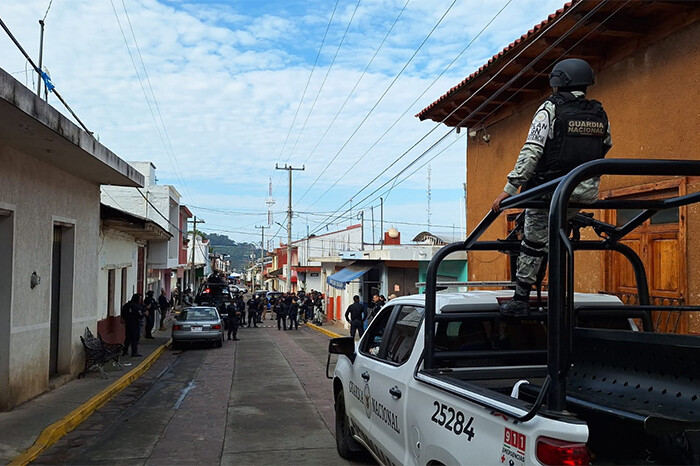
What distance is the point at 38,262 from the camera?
984 cm

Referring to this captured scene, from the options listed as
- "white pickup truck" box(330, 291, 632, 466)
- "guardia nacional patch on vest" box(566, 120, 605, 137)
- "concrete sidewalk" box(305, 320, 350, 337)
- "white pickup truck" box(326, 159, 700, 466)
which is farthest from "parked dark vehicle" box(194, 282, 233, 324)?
"guardia nacional patch on vest" box(566, 120, 605, 137)

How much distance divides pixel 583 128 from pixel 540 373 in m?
1.77

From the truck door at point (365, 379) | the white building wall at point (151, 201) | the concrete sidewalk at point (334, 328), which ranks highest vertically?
the white building wall at point (151, 201)

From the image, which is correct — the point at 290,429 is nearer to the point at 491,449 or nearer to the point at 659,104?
the point at 491,449

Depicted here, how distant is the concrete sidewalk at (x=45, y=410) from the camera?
23.0 feet

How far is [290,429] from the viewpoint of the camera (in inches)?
316

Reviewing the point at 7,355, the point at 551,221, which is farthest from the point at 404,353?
the point at 7,355

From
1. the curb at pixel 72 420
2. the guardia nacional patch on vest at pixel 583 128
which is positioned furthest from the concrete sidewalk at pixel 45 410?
the guardia nacional patch on vest at pixel 583 128

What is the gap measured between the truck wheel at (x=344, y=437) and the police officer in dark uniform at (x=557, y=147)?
3.05 metres

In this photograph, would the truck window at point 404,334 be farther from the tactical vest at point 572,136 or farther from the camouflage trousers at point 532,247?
the tactical vest at point 572,136

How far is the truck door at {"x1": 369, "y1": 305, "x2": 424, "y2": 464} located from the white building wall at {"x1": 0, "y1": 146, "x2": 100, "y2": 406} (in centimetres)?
634

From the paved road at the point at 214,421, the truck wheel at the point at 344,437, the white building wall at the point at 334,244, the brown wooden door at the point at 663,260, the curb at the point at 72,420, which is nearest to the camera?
the truck wheel at the point at 344,437

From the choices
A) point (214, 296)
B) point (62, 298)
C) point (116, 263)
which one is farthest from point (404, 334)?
point (214, 296)

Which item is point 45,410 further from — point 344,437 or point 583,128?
point 583,128
